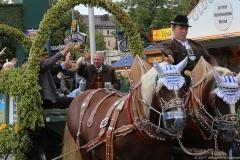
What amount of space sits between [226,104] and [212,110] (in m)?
0.27

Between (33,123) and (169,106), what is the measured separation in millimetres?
2653

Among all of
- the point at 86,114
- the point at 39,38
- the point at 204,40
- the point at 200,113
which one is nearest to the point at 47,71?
the point at 39,38

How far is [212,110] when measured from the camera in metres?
4.00

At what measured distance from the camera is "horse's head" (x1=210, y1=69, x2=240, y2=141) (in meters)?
3.71

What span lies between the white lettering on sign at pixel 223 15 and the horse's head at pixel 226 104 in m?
7.07

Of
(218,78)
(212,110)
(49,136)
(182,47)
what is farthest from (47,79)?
(218,78)

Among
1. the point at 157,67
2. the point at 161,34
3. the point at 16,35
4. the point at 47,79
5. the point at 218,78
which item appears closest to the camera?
the point at 218,78

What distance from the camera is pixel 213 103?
387 centimetres

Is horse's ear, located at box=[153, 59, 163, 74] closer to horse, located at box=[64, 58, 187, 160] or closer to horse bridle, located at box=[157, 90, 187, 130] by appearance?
horse, located at box=[64, 58, 187, 160]

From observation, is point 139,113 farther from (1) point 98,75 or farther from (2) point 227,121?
(1) point 98,75

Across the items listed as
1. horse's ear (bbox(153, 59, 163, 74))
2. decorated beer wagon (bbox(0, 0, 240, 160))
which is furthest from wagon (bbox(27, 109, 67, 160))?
horse's ear (bbox(153, 59, 163, 74))

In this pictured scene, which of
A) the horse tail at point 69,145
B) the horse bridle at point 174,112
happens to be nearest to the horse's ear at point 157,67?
the horse bridle at point 174,112

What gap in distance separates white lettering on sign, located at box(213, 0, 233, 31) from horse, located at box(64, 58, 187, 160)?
21.0 ft

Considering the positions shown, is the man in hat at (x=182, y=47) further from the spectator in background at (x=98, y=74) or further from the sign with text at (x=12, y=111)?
the sign with text at (x=12, y=111)
